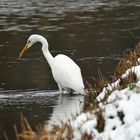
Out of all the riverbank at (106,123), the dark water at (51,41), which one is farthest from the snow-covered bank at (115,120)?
the dark water at (51,41)

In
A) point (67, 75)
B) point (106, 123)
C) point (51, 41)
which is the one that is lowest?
point (51, 41)

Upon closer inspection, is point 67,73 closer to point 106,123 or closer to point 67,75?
point 67,75

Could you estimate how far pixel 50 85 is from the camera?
47.0 ft

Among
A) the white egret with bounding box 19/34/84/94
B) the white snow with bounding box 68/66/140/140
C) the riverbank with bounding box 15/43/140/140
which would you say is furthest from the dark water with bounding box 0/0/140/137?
the white snow with bounding box 68/66/140/140

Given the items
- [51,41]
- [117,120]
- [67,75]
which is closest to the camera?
[117,120]

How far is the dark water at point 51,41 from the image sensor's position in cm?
1236

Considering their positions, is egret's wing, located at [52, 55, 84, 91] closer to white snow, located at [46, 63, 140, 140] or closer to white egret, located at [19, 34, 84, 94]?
white egret, located at [19, 34, 84, 94]

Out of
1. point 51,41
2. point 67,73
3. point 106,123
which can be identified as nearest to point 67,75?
point 67,73

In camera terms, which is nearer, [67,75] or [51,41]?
[67,75]

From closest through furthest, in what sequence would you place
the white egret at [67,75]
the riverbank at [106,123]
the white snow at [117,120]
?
the riverbank at [106,123] → the white snow at [117,120] → the white egret at [67,75]

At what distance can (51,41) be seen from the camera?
20.8 meters

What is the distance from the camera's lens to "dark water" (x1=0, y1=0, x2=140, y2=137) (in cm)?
1236

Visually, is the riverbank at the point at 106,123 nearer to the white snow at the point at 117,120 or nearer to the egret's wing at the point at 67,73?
the white snow at the point at 117,120

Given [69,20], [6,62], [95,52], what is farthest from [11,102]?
[69,20]
